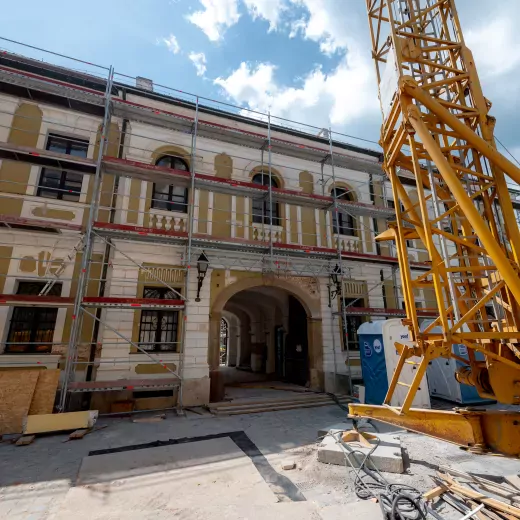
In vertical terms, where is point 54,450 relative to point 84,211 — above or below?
below

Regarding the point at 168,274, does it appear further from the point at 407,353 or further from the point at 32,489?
the point at 407,353

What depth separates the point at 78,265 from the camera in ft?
28.6

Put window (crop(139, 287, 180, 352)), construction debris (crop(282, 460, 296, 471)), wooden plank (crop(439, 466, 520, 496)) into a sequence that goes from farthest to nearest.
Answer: window (crop(139, 287, 180, 352)), construction debris (crop(282, 460, 296, 471)), wooden plank (crop(439, 466, 520, 496))

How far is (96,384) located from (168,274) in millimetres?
3490

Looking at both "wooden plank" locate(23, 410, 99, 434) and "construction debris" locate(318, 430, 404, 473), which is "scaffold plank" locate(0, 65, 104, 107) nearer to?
"wooden plank" locate(23, 410, 99, 434)

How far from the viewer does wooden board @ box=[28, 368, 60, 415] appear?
673 cm

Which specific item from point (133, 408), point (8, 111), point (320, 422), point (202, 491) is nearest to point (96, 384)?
point (133, 408)

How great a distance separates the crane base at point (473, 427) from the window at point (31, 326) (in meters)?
8.59

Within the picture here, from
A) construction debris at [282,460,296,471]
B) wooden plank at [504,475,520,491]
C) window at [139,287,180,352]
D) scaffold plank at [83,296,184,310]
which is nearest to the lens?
wooden plank at [504,475,520,491]

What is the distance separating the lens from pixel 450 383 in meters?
9.36

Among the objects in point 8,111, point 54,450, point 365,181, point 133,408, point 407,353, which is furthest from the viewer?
point 365,181

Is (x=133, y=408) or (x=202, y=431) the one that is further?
(x=133, y=408)

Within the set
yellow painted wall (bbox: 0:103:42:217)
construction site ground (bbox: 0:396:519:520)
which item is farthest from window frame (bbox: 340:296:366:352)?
yellow painted wall (bbox: 0:103:42:217)

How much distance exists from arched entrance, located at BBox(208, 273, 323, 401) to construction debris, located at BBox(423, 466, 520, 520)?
6.33 metres
